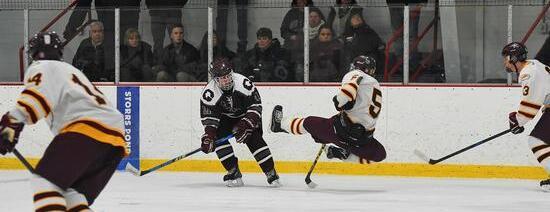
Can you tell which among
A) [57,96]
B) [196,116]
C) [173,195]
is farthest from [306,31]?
[57,96]

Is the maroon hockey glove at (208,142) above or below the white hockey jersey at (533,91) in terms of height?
below

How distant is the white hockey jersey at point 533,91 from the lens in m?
7.01

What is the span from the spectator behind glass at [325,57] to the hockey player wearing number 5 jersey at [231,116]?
44.7 inches

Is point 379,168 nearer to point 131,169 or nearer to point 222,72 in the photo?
point 222,72

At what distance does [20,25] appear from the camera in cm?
885

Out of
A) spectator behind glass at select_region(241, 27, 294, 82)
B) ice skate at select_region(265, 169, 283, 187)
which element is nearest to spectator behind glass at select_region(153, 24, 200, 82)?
spectator behind glass at select_region(241, 27, 294, 82)

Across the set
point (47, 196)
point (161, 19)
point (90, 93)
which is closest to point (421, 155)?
point (161, 19)

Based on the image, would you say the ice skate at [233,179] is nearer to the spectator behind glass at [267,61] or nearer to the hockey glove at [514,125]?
the spectator behind glass at [267,61]

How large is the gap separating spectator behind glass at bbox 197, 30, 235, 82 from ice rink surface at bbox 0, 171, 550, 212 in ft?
2.73

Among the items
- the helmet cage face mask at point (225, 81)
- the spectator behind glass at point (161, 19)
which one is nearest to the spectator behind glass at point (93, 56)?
the spectator behind glass at point (161, 19)

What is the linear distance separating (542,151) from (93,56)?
3.67 metres

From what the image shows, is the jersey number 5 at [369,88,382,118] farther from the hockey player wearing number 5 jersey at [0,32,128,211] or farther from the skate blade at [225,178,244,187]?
the hockey player wearing number 5 jersey at [0,32,128,211]

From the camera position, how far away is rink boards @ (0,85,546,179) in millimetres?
8047

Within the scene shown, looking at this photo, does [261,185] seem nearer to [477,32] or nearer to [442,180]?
[442,180]
